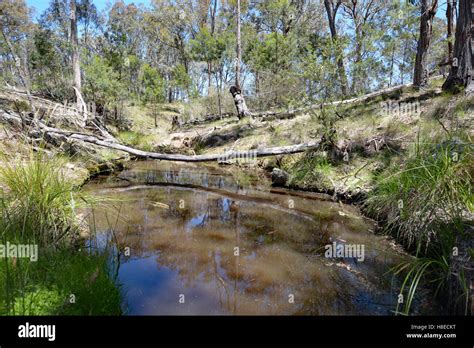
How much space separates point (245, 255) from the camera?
368cm

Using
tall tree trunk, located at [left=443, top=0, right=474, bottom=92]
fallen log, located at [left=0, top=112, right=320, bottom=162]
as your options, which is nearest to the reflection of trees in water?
fallen log, located at [left=0, top=112, right=320, bottom=162]

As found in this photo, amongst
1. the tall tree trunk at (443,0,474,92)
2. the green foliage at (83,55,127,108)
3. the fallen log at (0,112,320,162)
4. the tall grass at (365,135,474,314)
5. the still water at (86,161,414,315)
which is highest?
the green foliage at (83,55,127,108)

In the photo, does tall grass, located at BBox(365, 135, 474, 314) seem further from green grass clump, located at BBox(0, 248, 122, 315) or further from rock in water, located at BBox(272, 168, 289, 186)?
rock in water, located at BBox(272, 168, 289, 186)

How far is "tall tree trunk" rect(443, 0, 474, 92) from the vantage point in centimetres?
626

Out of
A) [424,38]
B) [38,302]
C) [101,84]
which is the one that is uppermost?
[101,84]

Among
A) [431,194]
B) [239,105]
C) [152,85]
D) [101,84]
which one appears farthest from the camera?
[152,85]

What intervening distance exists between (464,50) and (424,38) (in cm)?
225

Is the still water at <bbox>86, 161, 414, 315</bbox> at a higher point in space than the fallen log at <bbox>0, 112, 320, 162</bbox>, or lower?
lower

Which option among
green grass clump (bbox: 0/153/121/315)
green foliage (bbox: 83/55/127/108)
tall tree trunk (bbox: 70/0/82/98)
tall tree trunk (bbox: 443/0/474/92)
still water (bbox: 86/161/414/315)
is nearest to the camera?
green grass clump (bbox: 0/153/121/315)

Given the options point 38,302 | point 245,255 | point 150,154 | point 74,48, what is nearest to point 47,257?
point 38,302

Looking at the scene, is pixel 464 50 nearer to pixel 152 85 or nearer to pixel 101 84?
pixel 101 84

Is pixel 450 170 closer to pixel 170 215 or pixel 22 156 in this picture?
pixel 170 215

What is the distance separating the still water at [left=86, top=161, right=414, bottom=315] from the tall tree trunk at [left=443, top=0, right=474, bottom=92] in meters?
4.06
